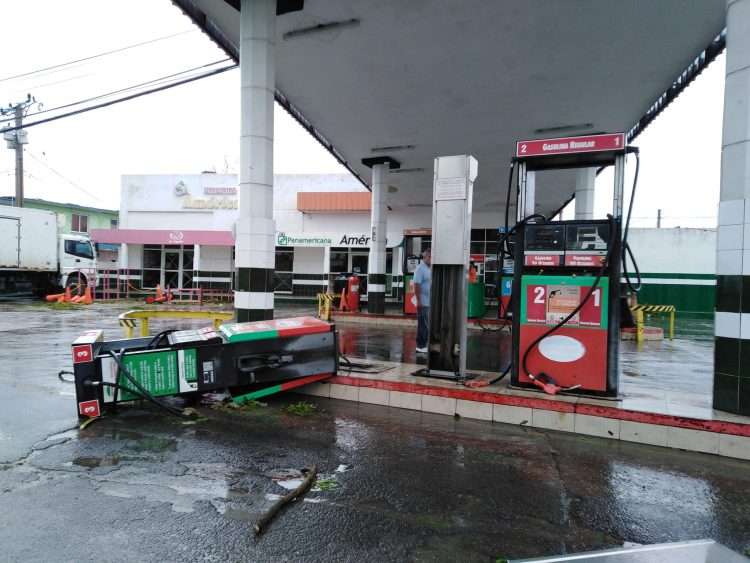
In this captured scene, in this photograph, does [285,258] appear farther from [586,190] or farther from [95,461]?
[95,461]

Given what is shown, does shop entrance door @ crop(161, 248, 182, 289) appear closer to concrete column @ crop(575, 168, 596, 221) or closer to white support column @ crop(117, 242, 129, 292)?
white support column @ crop(117, 242, 129, 292)

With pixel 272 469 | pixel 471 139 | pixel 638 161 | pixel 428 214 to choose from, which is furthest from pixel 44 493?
pixel 428 214

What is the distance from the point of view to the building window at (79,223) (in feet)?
132

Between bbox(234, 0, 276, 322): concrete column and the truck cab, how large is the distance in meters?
18.6

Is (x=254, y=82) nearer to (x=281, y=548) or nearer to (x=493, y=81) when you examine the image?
(x=493, y=81)

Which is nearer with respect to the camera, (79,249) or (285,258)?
(79,249)

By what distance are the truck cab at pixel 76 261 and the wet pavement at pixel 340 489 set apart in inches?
794

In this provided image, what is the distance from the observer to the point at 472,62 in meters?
9.22

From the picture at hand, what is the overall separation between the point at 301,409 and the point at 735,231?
15.2 ft

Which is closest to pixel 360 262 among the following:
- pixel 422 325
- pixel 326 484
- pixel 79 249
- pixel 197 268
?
pixel 197 268

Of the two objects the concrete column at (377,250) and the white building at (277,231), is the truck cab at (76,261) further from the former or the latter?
the concrete column at (377,250)

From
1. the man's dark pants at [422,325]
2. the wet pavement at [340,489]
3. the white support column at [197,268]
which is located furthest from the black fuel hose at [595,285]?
the white support column at [197,268]

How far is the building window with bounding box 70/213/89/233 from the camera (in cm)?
4022

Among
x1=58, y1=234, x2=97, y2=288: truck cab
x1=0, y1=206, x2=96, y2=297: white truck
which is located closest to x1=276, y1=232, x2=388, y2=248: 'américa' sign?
x1=58, y1=234, x2=97, y2=288: truck cab
